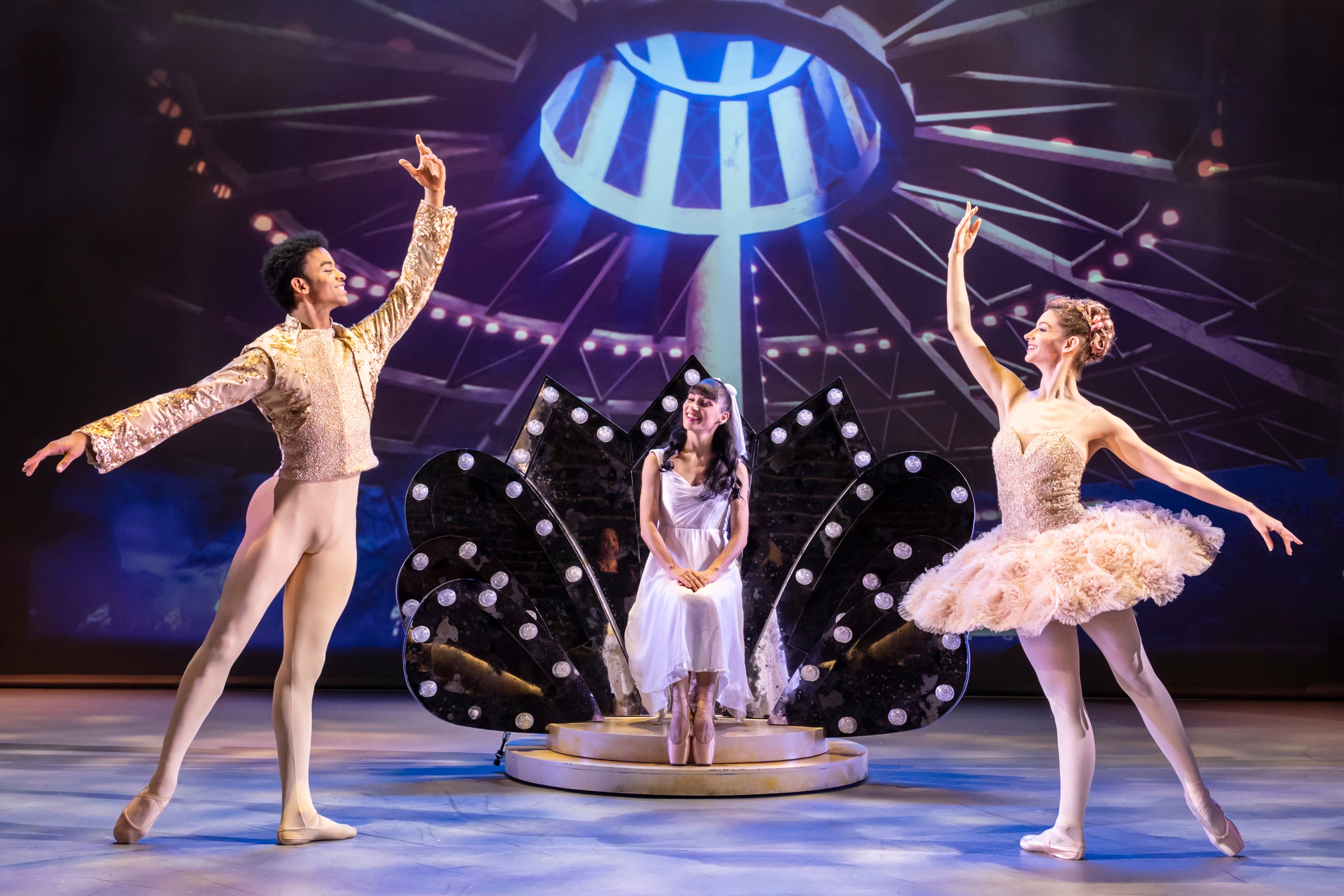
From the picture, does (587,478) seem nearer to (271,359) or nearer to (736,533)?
(736,533)

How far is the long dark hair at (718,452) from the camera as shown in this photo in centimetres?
417

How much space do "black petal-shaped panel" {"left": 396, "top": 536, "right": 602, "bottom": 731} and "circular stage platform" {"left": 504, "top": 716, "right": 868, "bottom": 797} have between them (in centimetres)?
13

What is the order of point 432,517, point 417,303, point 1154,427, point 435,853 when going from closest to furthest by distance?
point 435,853 < point 417,303 < point 432,517 < point 1154,427

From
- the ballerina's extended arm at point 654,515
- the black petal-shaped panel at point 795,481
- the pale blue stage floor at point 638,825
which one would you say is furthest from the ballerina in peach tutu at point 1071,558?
the black petal-shaped panel at point 795,481

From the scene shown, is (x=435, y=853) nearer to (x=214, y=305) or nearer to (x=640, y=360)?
(x=640, y=360)

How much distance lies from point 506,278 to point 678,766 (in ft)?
13.5

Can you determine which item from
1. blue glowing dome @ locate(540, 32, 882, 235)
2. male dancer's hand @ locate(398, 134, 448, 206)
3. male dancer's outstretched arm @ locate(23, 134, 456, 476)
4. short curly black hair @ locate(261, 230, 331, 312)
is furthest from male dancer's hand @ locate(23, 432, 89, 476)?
blue glowing dome @ locate(540, 32, 882, 235)

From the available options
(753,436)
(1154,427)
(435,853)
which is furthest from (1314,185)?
(435,853)

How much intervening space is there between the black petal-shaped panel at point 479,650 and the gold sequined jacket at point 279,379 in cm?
107

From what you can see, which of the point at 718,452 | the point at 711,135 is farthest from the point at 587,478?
the point at 711,135

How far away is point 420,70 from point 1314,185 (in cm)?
587

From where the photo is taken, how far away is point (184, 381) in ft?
23.1

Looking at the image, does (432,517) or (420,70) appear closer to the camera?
(432,517)

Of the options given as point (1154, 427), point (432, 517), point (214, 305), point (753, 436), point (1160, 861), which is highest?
point (214, 305)
